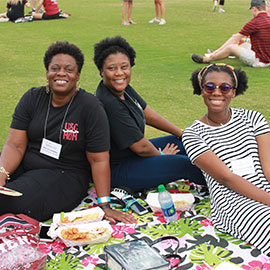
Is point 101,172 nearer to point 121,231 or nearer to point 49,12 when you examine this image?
point 121,231

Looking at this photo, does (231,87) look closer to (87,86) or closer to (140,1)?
(87,86)

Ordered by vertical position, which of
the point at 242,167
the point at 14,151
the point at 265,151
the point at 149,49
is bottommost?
the point at 14,151

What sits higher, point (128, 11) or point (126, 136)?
point (128, 11)

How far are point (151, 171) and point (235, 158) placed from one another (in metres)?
0.82

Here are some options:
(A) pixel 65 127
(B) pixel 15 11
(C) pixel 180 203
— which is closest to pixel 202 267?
(C) pixel 180 203

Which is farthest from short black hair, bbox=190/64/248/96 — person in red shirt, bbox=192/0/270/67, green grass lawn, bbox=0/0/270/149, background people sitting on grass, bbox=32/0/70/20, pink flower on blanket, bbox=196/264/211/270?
background people sitting on grass, bbox=32/0/70/20

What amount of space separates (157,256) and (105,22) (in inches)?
503

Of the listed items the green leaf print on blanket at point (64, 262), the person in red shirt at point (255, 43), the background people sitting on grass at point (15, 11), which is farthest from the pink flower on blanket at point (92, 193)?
the background people sitting on grass at point (15, 11)

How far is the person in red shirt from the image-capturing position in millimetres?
8641

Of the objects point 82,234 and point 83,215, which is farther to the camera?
point 83,215

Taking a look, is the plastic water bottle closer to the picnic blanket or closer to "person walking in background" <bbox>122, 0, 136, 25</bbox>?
the picnic blanket

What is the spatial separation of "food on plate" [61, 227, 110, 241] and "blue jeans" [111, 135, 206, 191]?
74 cm

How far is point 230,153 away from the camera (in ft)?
11.6

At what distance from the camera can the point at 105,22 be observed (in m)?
14.8
